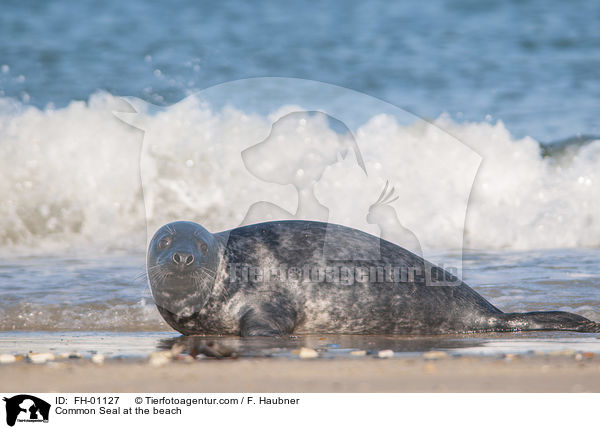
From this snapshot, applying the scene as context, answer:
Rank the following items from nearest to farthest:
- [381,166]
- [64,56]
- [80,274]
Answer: [80,274]
[381,166]
[64,56]

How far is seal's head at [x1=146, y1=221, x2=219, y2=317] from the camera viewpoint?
5500 millimetres

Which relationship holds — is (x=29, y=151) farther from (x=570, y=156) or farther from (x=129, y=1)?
(x=570, y=156)

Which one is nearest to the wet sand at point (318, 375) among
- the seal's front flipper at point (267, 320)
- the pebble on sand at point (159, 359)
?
the pebble on sand at point (159, 359)

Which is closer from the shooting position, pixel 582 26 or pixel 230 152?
pixel 230 152

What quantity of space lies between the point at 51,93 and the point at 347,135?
19.6 feet

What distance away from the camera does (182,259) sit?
5.48 m

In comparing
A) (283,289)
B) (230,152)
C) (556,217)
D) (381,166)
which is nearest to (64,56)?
(230,152)

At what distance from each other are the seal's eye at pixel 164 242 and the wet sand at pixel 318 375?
5.15 feet

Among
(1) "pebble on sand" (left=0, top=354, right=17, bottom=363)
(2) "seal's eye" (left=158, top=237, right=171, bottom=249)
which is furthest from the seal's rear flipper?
(1) "pebble on sand" (left=0, top=354, right=17, bottom=363)

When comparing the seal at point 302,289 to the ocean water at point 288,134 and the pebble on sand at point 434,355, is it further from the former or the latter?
the pebble on sand at point 434,355

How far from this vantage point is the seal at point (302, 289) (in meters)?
5.59

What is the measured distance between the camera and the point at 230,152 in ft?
40.6

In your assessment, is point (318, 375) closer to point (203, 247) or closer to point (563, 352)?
point (563, 352)
